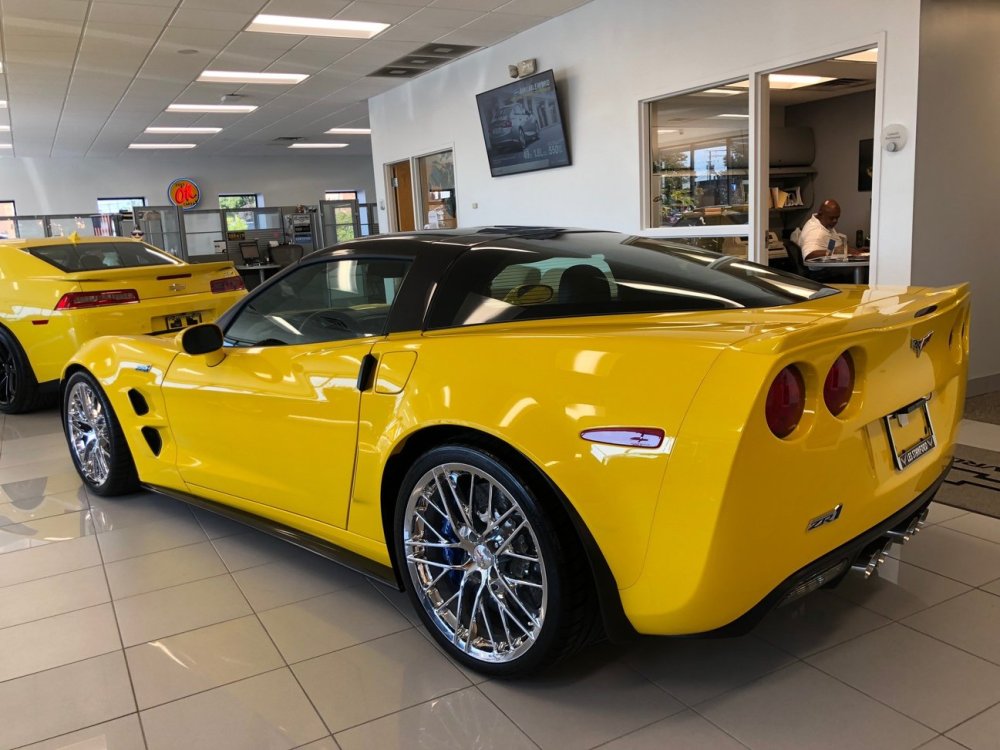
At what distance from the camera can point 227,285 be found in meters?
6.05

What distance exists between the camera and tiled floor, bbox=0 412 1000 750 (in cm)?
182

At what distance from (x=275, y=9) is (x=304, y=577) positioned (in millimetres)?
5514

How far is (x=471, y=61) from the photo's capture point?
873cm

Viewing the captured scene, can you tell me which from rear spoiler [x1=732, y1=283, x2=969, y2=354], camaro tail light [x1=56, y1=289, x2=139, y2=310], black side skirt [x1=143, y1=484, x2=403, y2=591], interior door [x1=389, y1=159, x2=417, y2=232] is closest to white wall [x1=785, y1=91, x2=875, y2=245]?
interior door [x1=389, y1=159, x2=417, y2=232]

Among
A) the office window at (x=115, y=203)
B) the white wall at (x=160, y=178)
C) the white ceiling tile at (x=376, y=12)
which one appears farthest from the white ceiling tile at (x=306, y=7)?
the office window at (x=115, y=203)

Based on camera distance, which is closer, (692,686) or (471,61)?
(692,686)

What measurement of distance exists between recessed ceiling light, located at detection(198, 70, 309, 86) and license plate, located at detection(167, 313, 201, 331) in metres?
4.46

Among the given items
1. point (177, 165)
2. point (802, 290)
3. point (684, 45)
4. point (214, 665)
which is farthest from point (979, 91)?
point (177, 165)

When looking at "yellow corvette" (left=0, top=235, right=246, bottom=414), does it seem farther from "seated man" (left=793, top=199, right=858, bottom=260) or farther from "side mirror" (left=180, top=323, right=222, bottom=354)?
"seated man" (left=793, top=199, right=858, bottom=260)

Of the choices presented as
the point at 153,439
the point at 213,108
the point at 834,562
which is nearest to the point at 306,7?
the point at 153,439

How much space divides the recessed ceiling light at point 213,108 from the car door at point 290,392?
9.61m

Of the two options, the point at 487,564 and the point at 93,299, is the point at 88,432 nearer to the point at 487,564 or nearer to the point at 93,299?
the point at 93,299

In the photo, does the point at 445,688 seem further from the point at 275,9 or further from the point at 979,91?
the point at 275,9

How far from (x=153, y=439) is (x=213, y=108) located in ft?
32.1
